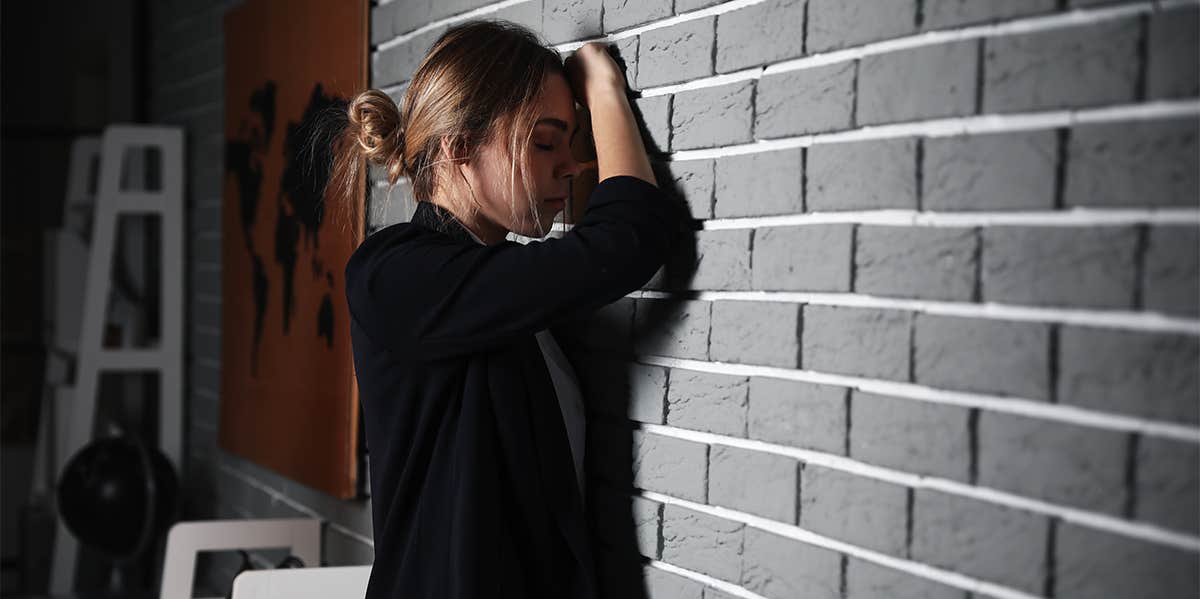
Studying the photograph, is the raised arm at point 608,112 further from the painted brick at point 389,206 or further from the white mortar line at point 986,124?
the painted brick at point 389,206

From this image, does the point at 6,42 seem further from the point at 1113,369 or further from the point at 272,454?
the point at 1113,369

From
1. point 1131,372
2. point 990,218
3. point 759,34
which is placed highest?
point 759,34

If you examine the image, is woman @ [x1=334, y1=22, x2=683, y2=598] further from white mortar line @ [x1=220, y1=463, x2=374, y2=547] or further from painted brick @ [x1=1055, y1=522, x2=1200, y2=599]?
white mortar line @ [x1=220, y1=463, x2=374, y2=547]

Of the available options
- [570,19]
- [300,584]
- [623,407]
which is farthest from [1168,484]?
[300,584]

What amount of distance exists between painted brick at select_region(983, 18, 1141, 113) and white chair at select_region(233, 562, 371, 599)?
128cm

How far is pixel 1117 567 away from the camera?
0.87 metres

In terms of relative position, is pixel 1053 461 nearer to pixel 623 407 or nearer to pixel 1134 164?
pixel 1134 164

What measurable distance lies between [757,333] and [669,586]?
1.24ft

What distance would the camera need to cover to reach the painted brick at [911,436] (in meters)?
1.00

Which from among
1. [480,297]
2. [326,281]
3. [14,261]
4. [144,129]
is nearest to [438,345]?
[480,297]

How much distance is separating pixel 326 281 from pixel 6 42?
2.45 metres

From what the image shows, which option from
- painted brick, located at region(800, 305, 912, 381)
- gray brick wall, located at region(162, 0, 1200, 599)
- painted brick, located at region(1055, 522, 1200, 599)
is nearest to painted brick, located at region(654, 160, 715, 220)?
gray brick wall, located at region(162, 0, 1200, 599)

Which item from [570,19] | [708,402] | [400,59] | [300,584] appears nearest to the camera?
[708,402]

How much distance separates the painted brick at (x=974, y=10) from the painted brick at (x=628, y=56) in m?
0.48
